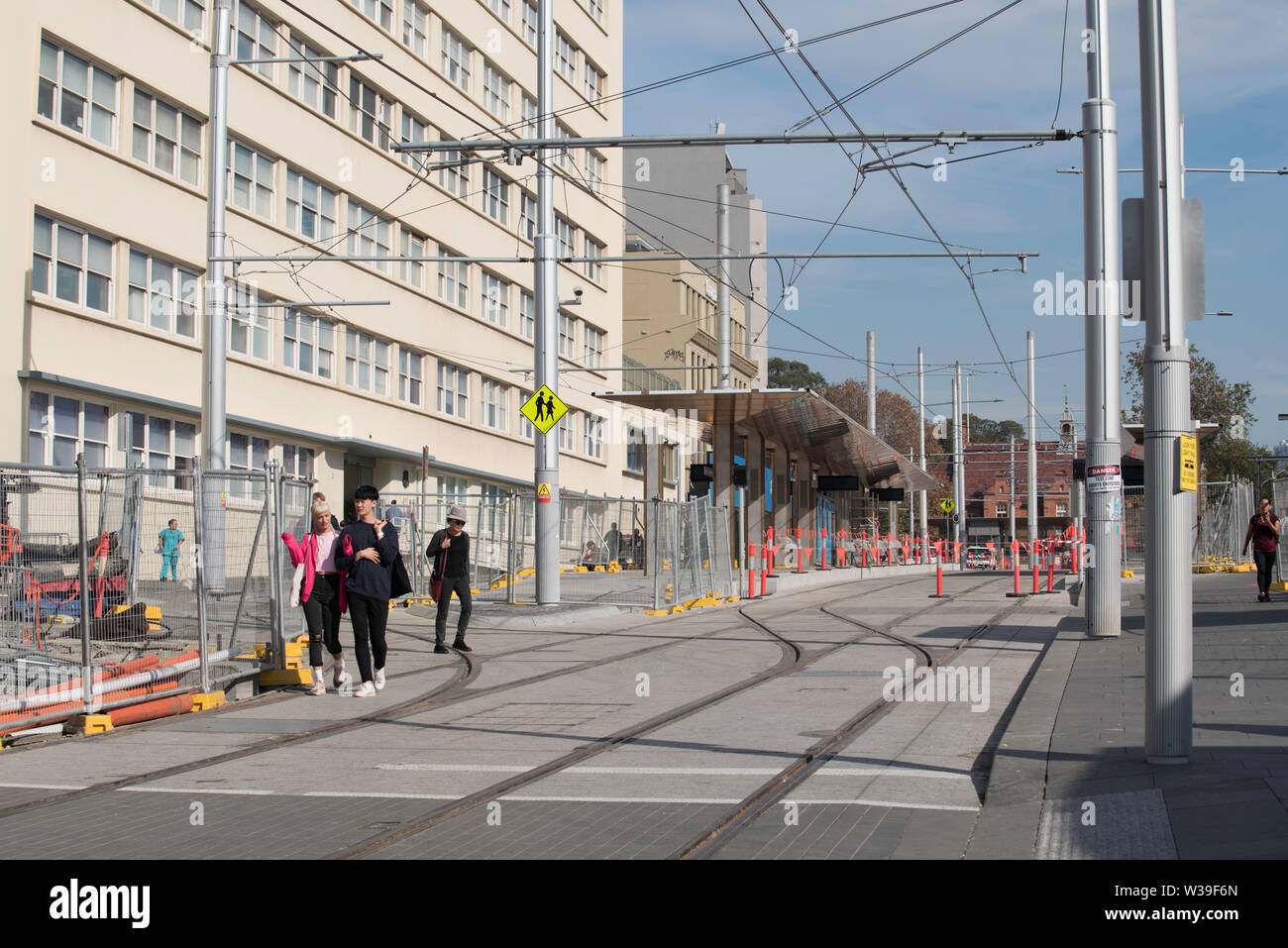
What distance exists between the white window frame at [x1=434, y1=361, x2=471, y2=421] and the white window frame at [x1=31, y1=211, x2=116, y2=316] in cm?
1545

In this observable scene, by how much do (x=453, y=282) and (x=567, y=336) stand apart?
32.0 ft

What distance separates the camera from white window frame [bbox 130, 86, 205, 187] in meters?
28.8

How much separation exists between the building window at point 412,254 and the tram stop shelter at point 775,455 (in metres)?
8.80

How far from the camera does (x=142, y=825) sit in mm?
6875

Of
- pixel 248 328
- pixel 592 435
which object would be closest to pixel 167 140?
pixel 248 328

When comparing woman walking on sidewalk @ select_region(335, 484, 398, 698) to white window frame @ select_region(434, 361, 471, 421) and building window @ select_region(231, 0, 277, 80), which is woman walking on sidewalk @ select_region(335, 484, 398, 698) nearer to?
building window @ select_region(231, 0, 277, 80)

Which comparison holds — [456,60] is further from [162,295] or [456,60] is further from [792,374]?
[792,374]

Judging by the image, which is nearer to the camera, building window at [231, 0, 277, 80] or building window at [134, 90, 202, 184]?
building window at [134, 90, 202, 184]

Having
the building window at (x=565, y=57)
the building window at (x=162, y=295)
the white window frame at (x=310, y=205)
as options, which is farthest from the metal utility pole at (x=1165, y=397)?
the building window at (x=565, y=57)

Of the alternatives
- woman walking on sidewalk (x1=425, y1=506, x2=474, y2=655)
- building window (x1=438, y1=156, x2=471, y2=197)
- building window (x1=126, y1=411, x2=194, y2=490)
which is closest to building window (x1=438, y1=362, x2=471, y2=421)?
building window (x1=438, y1=156, x2=471, y2=197)

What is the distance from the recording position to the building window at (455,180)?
140 feet
